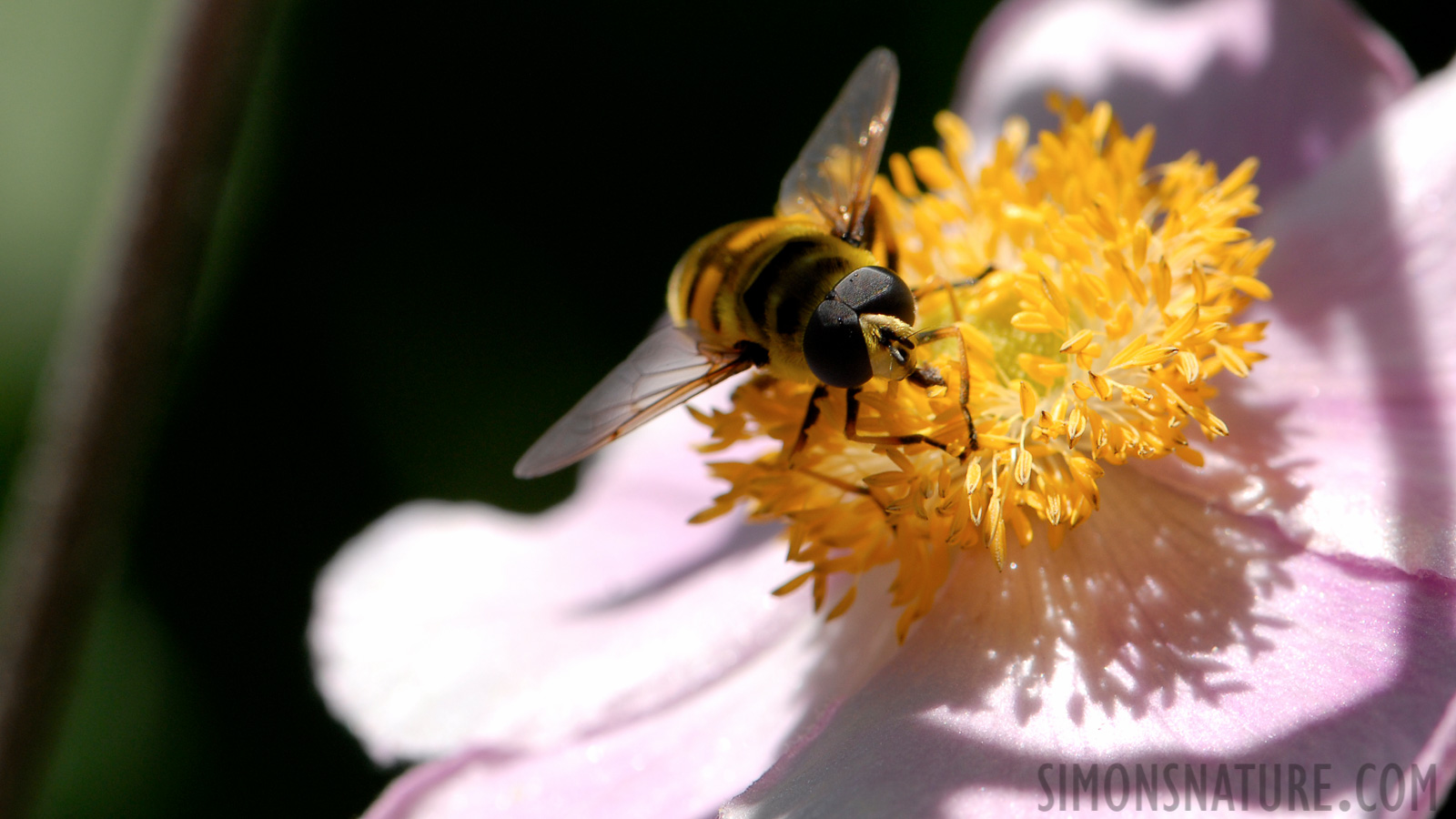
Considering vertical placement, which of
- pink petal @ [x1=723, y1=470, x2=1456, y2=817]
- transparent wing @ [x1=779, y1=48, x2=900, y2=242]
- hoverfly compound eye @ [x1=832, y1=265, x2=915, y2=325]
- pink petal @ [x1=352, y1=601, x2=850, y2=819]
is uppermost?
transparent wing @ [x1=779, y1=48, x2=900, y2=242]

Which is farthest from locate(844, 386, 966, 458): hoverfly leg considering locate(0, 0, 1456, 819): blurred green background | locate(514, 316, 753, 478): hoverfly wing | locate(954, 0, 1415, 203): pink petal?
locate(0, 0, 1456, 819): blurred green background

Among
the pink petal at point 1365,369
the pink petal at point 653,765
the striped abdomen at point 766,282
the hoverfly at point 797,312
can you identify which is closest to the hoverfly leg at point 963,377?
the hoverfly at point 797,312

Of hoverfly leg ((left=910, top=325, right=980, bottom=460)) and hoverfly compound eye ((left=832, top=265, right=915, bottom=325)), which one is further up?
hoverfly compound eye ((left=832, top=265, right=915, bottom=325))

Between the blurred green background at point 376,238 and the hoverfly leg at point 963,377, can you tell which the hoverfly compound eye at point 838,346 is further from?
the blurred green background at point 376,238

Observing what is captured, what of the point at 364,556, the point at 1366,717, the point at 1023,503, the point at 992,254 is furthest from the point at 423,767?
the point at 1366,717

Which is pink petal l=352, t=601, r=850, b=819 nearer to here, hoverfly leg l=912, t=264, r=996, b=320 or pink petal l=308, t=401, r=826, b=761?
pink petal l=308, t=401, r=826, b=761

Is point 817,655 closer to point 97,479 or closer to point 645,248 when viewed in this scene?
point 97,479

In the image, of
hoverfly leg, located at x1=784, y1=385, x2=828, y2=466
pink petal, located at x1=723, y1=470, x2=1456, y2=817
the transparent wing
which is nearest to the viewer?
pink petal, located at x1=723, y1=470, x2=1456, y2=817
